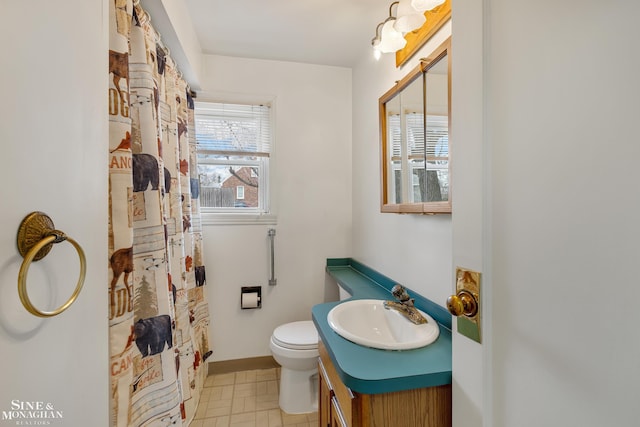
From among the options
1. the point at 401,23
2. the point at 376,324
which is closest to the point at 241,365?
the point at 376,324

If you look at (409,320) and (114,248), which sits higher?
(114,248)

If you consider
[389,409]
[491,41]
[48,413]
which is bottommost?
[389,409]

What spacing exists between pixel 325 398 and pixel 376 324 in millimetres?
402

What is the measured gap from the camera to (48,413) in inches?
20.4

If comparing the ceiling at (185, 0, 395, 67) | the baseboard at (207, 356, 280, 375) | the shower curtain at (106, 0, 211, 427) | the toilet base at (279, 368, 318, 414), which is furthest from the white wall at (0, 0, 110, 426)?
the baseboard at (207, 356, 280, 375)

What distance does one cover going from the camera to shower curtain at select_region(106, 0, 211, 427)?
942 millimetres

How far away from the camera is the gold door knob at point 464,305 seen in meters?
0.64

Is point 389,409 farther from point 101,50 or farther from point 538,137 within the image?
point 101,50

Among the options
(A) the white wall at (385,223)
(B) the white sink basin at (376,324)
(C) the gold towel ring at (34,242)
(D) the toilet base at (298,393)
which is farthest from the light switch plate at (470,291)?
(D) the toilet base at (298,393)

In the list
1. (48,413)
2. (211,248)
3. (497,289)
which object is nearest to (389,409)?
(497,289)

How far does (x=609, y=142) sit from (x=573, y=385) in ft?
1.29

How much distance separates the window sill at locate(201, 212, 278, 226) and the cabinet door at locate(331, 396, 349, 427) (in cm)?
142

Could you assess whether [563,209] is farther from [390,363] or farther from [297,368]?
[297,368]

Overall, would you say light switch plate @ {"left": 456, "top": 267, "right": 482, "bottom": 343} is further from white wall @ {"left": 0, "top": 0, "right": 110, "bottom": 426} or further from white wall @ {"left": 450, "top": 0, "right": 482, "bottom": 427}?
white wall @ {"left": 0, "top": 0, "right": 110, "bottom": 426}
